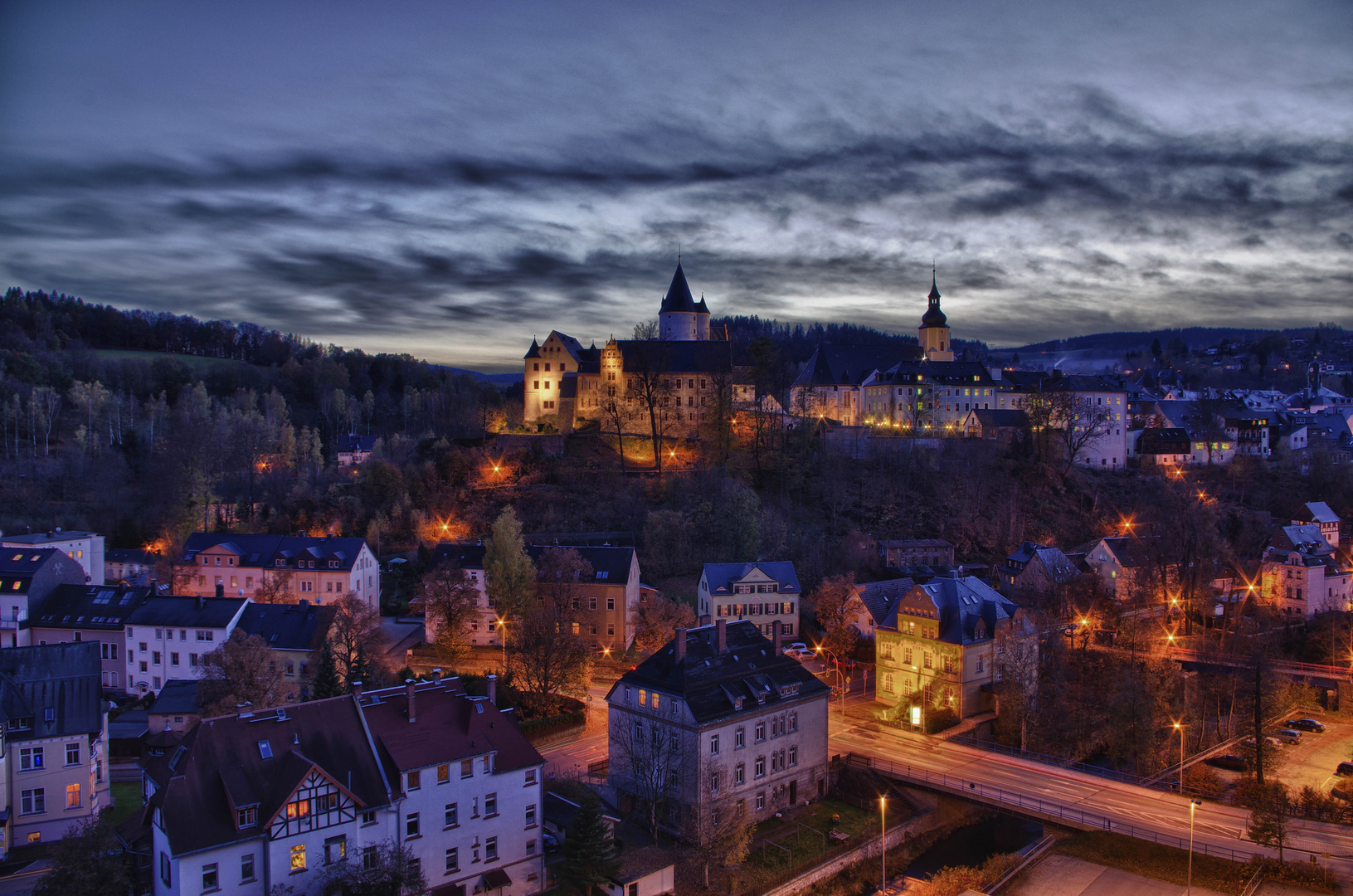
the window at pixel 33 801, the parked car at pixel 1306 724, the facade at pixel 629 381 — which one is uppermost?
the facade at pixel 629 381

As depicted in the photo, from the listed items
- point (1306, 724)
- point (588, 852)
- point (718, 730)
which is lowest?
point (1306, 724)

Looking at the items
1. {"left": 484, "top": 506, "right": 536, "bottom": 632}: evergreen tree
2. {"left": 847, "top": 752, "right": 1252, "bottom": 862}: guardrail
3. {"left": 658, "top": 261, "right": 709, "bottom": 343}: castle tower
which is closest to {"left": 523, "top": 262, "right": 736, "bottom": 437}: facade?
{"left": 658, "top": 261, "right": 709, "bottom": 343}: castle tower

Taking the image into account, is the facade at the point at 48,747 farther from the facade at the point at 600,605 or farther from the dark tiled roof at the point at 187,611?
the facade at the point at 600,605

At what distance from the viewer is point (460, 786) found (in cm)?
2439

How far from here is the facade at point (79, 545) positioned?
47.6 metres

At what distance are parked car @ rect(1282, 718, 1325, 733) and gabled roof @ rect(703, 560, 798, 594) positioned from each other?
78.7ft

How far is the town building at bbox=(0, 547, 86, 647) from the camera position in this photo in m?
42.2

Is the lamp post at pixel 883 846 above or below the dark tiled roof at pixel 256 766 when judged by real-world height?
below

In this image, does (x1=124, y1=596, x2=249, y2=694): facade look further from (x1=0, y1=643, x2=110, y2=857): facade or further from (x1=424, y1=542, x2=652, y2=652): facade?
(x1=0, y1=643, x2=110, y2=857): facade

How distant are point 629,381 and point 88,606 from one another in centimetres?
4186

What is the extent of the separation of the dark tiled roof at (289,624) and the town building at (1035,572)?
38.5 meters

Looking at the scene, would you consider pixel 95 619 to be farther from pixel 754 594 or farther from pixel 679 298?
pixel 679 298

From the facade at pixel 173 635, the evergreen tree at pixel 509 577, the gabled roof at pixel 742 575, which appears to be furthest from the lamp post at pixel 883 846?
the facade at pixel 173 635

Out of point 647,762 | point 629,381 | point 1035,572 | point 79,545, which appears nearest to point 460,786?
point 647,762
